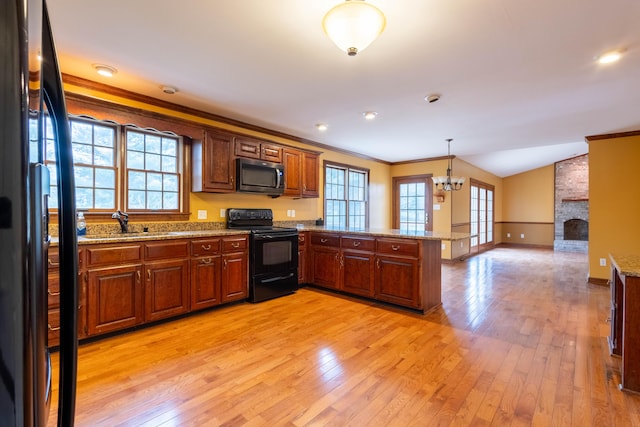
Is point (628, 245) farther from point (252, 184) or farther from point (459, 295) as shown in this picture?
point (252, 184)

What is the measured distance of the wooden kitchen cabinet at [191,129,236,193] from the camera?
3.65 meters

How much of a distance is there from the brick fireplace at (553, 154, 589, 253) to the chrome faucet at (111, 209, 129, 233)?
10.7 m

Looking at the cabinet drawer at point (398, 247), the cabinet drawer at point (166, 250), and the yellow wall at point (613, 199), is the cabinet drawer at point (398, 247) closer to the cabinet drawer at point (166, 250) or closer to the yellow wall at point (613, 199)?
the cabinet drawer at point (166, 250)

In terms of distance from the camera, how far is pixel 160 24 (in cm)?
209

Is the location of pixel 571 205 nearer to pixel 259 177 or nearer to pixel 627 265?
pixel 627 265

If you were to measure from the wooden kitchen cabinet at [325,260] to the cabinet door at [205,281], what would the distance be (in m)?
1.42

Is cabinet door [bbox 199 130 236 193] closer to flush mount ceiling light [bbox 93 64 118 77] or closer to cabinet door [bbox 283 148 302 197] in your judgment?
cabinet door [bbox 283 148 302 197]

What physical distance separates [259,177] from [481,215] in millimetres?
7094

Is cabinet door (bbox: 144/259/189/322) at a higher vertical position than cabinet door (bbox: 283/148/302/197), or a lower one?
lower

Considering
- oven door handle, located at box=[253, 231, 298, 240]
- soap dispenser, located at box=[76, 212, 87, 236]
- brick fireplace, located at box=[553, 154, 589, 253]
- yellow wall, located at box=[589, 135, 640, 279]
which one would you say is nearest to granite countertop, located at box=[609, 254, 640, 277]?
yellow wall, located at box=[589, 135, 640, 279]

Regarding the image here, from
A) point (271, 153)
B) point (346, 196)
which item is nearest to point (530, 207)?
point (346, 196)

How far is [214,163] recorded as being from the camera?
373 centimetres

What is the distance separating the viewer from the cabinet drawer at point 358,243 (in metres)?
3.80

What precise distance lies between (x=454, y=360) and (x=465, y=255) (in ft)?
17.9
